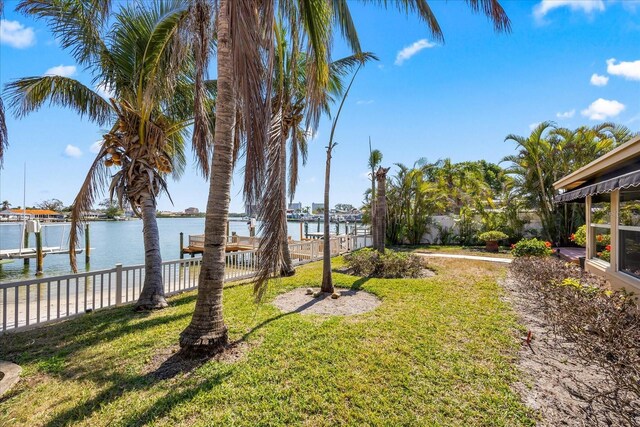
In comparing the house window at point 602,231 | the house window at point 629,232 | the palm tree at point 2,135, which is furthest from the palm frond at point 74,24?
the house window at point 602,231

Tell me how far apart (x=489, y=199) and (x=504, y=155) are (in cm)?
240

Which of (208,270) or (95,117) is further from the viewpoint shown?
(95,117)

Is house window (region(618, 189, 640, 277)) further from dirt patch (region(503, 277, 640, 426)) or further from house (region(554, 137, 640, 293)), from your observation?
dirt patch (region(503, 277, 640, 426))

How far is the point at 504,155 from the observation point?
14.7 m

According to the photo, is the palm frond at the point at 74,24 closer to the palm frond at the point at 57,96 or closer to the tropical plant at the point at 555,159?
the palm frond at the point at 57,96

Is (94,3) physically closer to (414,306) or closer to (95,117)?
(95,117)

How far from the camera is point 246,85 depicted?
2754mm

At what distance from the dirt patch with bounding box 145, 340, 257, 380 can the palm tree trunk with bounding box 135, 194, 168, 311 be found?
234 cm

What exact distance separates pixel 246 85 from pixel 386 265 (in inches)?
266

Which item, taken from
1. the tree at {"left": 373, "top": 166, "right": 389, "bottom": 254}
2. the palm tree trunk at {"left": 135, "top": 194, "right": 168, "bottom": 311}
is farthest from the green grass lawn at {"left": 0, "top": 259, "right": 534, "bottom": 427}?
the tree at {"left": 373, "top": 166, "right": 389, "bottom": 254}

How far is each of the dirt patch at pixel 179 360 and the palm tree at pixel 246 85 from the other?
0.12 m

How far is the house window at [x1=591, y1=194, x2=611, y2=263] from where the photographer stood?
244 inches

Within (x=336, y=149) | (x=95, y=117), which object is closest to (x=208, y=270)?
(x=336, y=149)

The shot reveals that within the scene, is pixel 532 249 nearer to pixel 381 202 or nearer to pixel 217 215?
pixel 381 202
